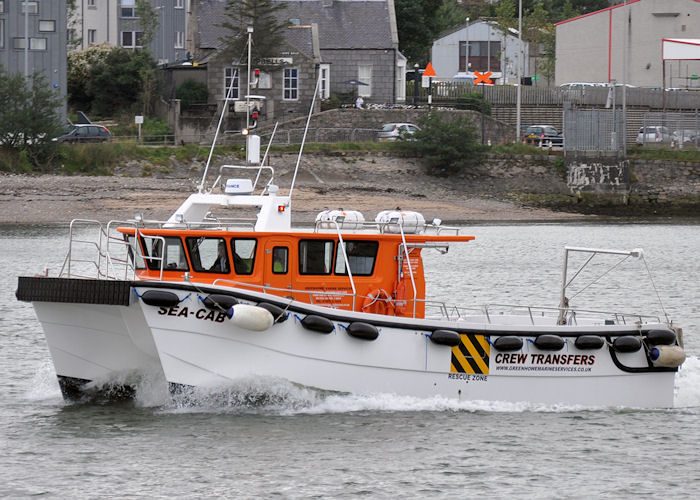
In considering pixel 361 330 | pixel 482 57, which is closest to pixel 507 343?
pixel 361 330

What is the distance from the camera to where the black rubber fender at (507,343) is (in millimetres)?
16266

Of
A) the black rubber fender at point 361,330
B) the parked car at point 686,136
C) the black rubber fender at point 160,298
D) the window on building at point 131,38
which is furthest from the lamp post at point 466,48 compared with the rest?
the black rubber fender at point 160,298

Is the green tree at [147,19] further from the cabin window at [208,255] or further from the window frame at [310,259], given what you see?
the window frame at [310,259]

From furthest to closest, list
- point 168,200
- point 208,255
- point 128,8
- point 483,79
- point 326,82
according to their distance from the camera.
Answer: point 128,8 → point 483,79 → point 326,82 → point 168,200 → point 208,255

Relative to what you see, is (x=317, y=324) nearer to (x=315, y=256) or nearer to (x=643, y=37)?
(x=315, y=256)

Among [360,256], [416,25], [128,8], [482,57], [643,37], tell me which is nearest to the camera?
[360,256]

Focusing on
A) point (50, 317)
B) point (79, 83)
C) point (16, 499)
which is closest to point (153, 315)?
point (50, 317)

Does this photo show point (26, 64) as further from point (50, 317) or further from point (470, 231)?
point (50, 317)

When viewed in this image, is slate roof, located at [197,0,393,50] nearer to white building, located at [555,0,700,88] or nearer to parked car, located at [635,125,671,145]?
white building, located at [555,0,700,88]

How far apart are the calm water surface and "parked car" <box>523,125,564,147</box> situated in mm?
40325

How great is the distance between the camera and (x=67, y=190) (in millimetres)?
47938

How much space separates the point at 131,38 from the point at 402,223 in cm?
6464

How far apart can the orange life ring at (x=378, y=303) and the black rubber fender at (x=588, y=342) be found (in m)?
2.52

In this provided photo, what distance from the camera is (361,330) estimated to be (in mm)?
15602
